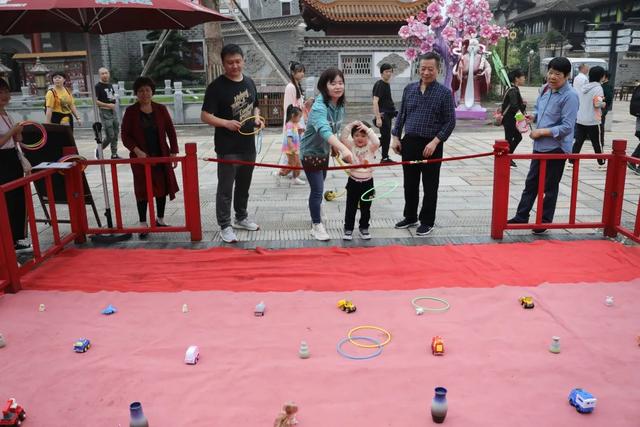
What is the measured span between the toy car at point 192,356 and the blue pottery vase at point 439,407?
4.17 feet

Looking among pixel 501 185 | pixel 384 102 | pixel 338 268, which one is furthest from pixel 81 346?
pixel 384 102

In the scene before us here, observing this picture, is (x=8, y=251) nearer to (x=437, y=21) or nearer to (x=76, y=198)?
(x=76, y=198)

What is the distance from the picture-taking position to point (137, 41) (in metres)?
29.2

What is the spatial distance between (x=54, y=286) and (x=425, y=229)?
123 inches

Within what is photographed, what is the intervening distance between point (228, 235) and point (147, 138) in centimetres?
117

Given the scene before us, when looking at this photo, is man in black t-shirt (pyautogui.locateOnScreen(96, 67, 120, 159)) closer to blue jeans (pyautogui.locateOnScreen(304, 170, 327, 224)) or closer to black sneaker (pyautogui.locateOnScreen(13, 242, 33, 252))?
black sneaker (pyautogui.locateOnScreen(13, 242, 33, 252))

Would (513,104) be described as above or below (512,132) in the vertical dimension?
above

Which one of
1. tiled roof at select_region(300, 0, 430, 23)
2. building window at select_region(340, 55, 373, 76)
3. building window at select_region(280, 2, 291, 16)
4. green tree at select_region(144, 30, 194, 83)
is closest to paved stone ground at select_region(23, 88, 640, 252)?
building window at select_region(340, 55, 373, 76)

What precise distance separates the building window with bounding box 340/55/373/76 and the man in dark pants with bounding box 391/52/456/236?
15684 mm

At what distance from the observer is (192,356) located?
9.50 feet

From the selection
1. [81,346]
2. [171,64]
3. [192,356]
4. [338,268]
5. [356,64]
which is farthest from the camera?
[171,64]

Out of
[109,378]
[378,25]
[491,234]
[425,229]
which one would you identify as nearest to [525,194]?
[491,234]

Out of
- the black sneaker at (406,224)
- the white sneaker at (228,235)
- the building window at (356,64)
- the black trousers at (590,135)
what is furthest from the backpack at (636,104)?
the building window at (356,64)

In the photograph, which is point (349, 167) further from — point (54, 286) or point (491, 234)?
point (54, 286)
